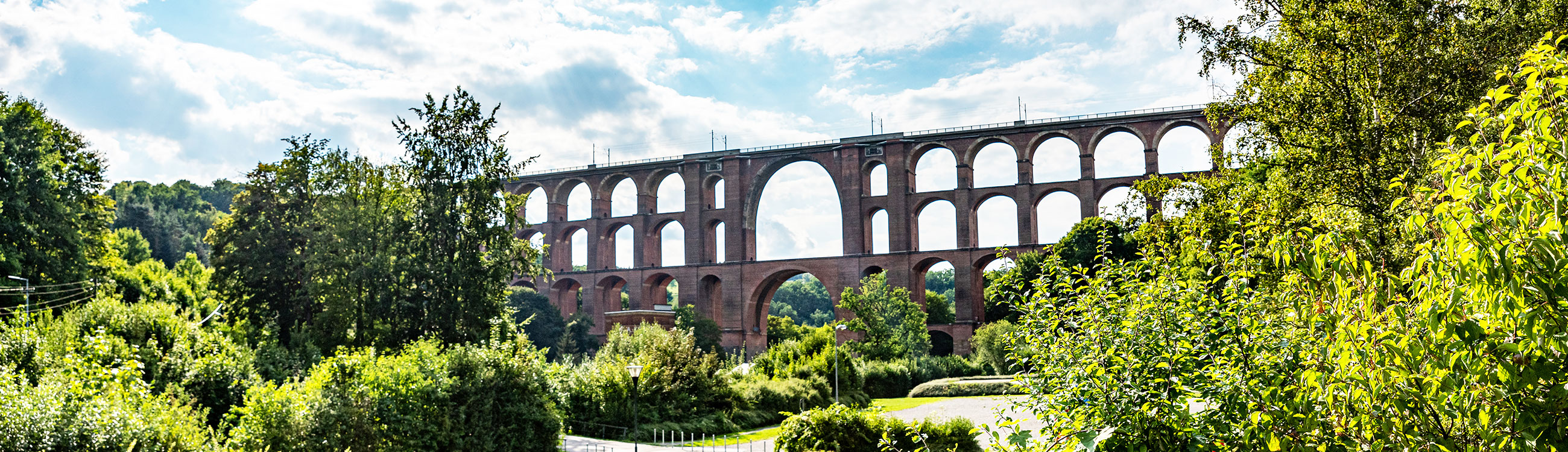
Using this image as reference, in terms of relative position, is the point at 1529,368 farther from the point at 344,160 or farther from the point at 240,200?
the point at 240,200

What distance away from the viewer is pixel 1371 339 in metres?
3.13

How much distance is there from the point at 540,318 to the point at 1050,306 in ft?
150

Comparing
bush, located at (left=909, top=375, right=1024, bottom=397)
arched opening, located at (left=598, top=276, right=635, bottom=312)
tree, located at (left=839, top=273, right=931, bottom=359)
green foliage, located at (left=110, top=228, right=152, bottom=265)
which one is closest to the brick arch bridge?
arched opening, located at (left=598, top=276, right=635, bottom=312)

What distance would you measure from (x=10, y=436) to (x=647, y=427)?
42.4ft

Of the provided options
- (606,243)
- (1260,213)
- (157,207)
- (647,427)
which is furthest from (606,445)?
(157,207)

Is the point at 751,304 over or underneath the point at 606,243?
underneath

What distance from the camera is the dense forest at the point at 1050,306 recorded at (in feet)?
9.17

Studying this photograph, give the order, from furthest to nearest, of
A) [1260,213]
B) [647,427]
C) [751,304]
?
1. [751,304]
2. [647,427]
3. [1260,213]

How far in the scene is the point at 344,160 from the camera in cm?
2684

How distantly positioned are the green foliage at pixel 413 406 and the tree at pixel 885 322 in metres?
18.8

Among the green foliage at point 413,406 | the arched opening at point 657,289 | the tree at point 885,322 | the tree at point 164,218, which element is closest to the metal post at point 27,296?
the green foliage at point 413,406

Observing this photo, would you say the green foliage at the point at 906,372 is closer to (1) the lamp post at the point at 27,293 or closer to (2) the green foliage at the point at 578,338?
(2) the green foliage at the point at 578,338

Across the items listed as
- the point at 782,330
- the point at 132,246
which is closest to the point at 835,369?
the point at 782,330

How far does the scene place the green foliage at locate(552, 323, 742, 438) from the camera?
22.0 meters
